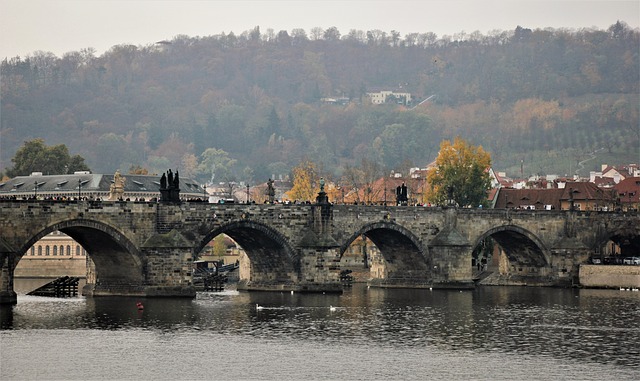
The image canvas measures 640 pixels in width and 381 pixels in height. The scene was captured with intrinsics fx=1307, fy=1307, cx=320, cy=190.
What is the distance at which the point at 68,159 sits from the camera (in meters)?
167

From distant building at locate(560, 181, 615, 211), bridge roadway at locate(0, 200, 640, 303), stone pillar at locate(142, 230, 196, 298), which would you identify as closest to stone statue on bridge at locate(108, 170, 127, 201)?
bridge roadway at locate(0, 200, 640, 303)

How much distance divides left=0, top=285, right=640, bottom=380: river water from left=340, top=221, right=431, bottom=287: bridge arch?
847 centimetres

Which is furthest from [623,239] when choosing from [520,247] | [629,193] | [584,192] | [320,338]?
[320,338]

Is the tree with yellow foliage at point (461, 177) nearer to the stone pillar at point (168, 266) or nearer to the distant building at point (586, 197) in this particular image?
the distant building at point (586, 197)

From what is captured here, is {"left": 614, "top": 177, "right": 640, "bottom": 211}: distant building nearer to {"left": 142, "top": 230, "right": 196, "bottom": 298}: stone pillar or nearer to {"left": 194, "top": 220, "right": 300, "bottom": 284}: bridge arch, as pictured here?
{"left": 194, "top": 220, "right": 300, "bottom": 284}: bridge arch

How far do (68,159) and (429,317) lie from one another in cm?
9350

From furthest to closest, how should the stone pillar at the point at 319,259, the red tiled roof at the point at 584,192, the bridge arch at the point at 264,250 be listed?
the red tiled roof at the point at 584,192 < the stone pillar at the point at 319,259 < the bridge arch at the point at 264,250

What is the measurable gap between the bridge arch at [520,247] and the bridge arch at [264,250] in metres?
19.6

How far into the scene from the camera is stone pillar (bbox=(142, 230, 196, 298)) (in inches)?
3516

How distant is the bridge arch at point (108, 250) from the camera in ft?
284

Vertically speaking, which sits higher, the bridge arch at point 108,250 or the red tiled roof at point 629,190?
the red tiled roof at point 629,190

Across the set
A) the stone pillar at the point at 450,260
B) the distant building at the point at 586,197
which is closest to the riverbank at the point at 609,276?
the stone pillar at the point at 450,260

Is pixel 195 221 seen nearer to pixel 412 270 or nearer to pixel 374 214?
pixel 374 214

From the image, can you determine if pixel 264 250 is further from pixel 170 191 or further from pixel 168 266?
pixel 168 266
